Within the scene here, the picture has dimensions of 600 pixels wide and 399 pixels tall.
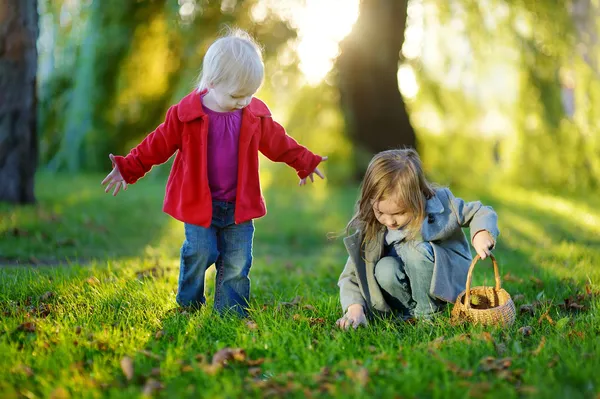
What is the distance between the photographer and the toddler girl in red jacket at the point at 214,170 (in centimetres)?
357

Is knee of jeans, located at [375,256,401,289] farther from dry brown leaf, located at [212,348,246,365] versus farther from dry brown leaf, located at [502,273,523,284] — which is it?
dry brown leaf, located at [502,273,523,284]

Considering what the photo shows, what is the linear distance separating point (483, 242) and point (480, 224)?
100mm

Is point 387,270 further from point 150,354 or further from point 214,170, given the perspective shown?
point 150,354

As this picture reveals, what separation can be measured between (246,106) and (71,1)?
9.06m

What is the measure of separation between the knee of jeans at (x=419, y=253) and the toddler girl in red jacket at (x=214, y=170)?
83cm

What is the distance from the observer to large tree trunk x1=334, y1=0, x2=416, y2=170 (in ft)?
31.6

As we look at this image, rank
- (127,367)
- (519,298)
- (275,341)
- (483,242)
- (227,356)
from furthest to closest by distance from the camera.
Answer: (519,298), (483,242), (275,341), (227,356), (127,367)

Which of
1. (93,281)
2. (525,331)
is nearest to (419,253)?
(525,331)

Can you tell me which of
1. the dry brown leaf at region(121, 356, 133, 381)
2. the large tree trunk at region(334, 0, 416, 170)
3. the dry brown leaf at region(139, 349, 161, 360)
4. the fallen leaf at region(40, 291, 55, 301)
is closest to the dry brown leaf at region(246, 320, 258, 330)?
the dry brown leaf at region(139, 349, 161, 360)

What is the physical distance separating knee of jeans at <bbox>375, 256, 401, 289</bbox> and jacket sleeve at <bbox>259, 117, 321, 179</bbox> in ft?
2.35

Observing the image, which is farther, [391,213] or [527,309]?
[527,309]

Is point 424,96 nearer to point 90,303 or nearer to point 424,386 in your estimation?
point 90,303

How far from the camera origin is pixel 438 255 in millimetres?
3438

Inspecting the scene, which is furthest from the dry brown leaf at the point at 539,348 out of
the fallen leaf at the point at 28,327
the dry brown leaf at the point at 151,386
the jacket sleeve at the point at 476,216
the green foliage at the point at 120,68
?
the green foliage at the point at 120,68
